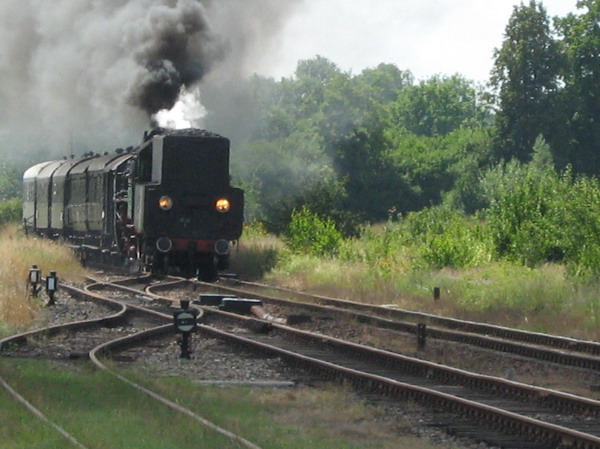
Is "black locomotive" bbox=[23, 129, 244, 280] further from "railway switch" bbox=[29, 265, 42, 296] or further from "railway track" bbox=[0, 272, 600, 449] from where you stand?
"railway track" bbox=[0, 272, 600, 449]

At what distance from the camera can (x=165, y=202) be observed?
25.3 m

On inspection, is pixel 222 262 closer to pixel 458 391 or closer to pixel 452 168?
pixel 458 391

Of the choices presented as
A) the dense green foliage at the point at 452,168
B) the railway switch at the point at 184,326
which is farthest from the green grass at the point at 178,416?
the dense green foliage at the point at 452,168

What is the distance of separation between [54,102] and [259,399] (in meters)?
30.8

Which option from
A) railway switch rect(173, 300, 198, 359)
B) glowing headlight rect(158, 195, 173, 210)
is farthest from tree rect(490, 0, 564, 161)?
railway switch rect(173, 300, 198, 359)

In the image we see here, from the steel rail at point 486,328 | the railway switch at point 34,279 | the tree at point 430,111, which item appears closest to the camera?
the steel rail at point 486,328

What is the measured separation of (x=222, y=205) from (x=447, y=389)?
47.0 ft

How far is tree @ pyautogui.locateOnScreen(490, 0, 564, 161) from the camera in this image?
2746 inches

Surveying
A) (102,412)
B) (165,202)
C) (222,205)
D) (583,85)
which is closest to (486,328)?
(102,412)

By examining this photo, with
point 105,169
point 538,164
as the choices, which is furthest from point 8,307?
point 538,164

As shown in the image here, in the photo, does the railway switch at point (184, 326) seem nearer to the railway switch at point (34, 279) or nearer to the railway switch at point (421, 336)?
the railway switch at point (421, 336)

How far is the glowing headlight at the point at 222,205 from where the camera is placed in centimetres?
2577

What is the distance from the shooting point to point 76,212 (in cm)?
3409

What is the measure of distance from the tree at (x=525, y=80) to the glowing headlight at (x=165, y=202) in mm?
46364
